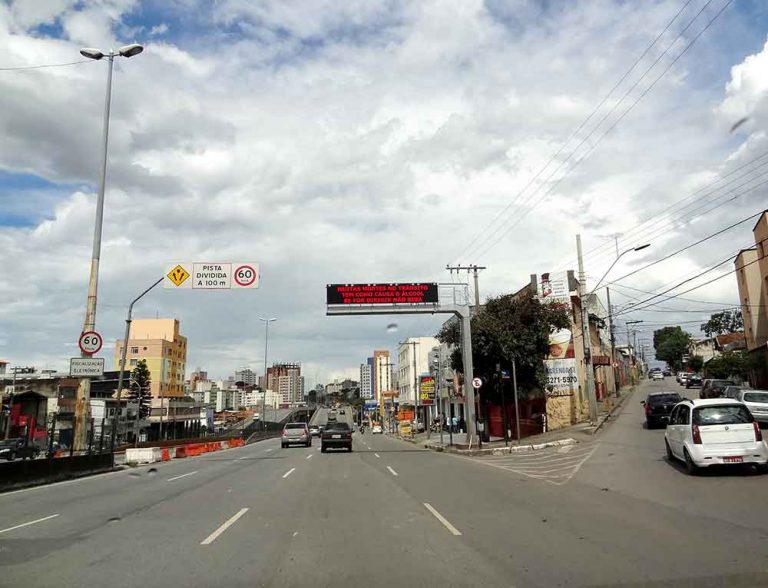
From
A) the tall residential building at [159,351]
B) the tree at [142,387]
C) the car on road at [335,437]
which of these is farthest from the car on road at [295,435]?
the tall residential building at [159,351]

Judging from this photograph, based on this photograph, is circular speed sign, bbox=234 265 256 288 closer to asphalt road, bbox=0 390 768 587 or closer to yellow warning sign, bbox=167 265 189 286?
yellow warning sign, bbox=167 265 189 286

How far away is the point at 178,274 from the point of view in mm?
19781

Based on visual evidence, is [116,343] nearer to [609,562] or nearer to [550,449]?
[550,449]

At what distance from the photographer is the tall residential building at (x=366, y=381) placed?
168 meters

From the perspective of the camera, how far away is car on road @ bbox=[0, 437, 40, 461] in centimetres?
2096

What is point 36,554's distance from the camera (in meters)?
8.27

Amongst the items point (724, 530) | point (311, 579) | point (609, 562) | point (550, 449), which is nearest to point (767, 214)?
point (550, 449)

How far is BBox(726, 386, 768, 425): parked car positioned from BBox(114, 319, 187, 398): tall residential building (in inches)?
3756

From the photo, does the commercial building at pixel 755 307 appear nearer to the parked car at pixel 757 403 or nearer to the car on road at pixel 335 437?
the parked car at pixel 757 403

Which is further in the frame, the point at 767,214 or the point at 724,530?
the point at 767,214

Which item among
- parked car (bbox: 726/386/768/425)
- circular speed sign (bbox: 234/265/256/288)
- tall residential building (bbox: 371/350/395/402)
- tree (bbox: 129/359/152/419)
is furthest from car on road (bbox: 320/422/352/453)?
tall residential building (bbox: 371/350/395/402)

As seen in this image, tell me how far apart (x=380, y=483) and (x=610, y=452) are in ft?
28.9

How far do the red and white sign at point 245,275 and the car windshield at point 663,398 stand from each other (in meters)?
19.9

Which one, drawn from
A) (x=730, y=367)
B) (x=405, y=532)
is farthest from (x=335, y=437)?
(x=730, y=367)
